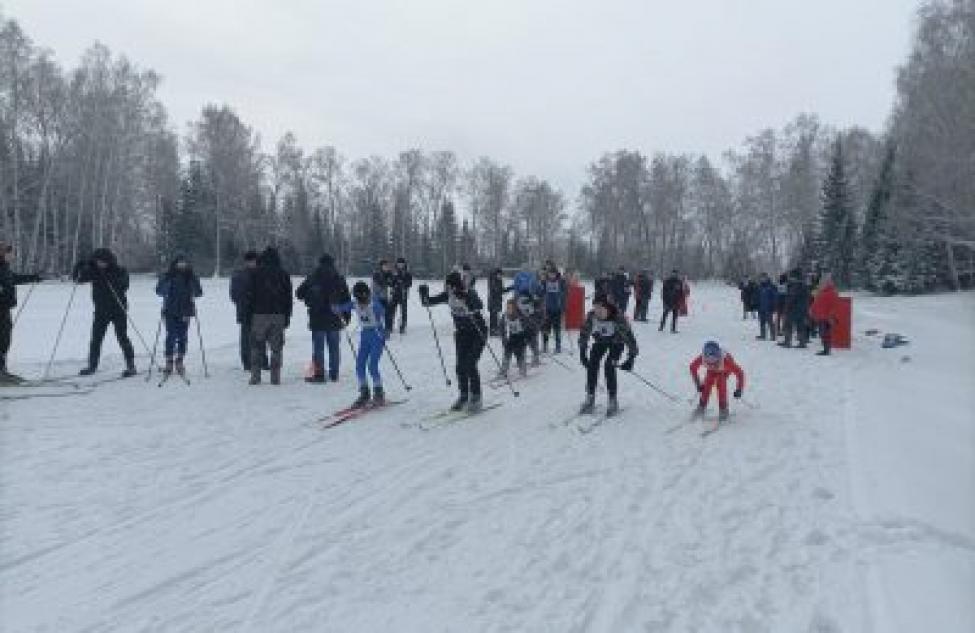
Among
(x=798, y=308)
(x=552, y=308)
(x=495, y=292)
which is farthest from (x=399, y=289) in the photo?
(x=798, y=308)

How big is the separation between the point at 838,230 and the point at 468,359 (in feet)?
167

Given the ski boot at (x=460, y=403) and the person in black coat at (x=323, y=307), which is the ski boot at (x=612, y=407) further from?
the person in black coat at (x=323, y=307)

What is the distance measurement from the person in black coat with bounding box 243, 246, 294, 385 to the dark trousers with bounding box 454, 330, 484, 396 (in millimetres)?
3314

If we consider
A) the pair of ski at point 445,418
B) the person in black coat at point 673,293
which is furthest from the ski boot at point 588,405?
the person in black coat at point 673,293

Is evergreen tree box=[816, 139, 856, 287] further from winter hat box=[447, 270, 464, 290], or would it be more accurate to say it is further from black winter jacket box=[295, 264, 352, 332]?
winter hat box=[447, 270, 464, 290]

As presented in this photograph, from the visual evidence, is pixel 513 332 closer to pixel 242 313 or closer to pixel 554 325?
pixel 554 325

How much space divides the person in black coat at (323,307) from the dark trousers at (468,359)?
2833mm

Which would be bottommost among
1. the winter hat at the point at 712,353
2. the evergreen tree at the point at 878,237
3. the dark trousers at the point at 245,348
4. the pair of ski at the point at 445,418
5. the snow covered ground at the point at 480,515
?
the snow covered ground at the point at 480,515

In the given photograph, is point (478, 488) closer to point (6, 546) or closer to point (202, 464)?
point (202, 464)

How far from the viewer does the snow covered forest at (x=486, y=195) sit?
37.3 meters

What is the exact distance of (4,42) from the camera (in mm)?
36406

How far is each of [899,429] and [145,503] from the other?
27.2ft

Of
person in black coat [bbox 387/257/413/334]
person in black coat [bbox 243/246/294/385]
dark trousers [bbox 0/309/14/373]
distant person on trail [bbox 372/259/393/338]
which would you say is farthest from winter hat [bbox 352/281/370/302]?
person in black coat [bbox 387/257/413/334]

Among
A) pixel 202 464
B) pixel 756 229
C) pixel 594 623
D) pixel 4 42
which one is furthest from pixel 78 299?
pixel 756 229
